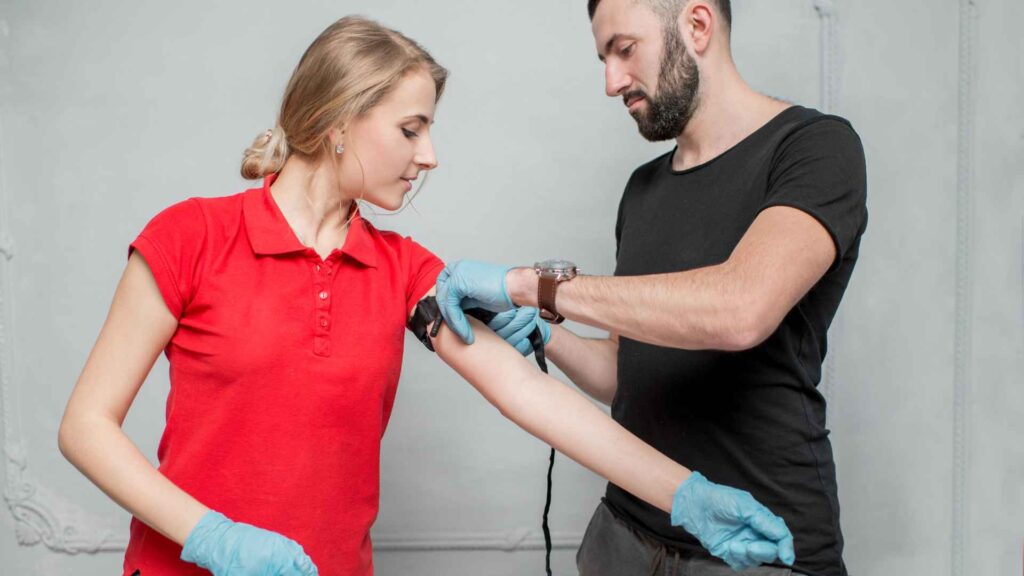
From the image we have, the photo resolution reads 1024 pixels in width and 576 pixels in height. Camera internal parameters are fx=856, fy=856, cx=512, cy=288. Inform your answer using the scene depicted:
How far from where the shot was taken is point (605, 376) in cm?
184

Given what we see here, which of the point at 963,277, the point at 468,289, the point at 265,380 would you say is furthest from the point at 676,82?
the point at 963,277

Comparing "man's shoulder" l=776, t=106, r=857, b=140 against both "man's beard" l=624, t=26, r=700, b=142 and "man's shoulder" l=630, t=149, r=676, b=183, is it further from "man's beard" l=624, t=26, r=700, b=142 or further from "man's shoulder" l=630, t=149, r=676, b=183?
"man's shoulder" l=630, t=149, r=676, b=183

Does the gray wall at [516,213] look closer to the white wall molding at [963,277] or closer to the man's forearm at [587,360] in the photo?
the white wall molding at [963,277]

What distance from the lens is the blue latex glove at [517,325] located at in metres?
1.58

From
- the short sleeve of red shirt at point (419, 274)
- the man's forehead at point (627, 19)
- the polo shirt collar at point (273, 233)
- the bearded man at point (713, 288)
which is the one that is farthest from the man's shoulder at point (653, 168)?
the polo shirt collar at point (273, 233)

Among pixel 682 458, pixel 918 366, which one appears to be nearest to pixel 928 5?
pixel 918 366

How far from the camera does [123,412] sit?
1.23m

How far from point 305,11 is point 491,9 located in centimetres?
50

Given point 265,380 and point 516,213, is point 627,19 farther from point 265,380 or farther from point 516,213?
point 265,380

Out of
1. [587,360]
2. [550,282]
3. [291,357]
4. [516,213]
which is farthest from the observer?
[516,213]

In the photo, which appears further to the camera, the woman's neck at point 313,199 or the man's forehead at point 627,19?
the man's forehead at point 627,19

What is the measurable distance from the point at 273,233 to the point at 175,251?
147mm

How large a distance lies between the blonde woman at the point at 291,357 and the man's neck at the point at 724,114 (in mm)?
522

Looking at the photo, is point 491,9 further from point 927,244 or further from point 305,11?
point 927,244
